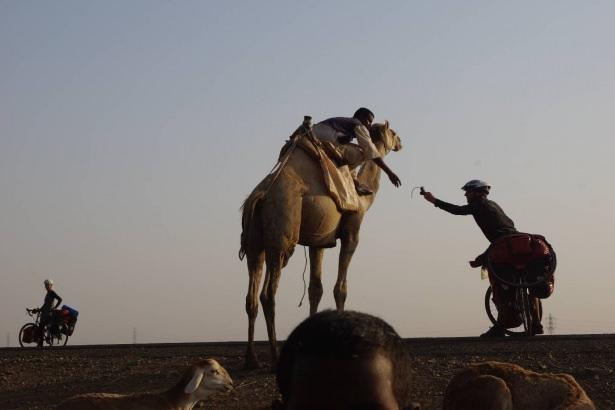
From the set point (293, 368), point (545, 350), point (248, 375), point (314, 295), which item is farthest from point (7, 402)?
point (293, 368)

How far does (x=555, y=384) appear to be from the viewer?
30.0ft

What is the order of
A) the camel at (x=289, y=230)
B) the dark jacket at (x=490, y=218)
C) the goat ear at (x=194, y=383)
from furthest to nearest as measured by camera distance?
the dark jacket at (x=490, y=218) → the camel at (x=289, y=230) → the goat ear at (x=194, y=383)

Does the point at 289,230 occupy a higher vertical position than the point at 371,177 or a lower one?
lower

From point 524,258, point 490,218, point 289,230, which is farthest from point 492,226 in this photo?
point 289,230

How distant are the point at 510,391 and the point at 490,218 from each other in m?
7.49

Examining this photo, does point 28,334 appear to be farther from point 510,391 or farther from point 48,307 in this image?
point 510,391

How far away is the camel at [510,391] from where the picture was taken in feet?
28.9

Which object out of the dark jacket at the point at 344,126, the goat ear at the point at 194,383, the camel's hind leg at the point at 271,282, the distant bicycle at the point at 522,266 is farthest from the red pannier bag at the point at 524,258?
the goat ear at the point at 194,383

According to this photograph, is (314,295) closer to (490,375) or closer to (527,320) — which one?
(527,320)

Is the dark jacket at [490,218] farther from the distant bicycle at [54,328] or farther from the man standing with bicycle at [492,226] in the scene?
the distant bicycle at [54,328]

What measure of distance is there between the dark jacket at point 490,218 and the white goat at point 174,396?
17.1 feet

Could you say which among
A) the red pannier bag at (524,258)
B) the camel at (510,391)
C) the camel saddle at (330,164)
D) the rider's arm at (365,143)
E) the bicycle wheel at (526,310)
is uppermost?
the rider's arm at (365,143)

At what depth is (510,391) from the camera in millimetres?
9023

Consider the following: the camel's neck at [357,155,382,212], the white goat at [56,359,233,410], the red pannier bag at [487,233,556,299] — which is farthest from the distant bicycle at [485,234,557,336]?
the white goat at [56,359,233,410]
